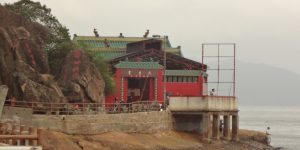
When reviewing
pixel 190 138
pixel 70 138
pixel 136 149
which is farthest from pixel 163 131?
pixel 70 138

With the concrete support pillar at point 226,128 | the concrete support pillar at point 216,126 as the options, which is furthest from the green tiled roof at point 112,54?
the concrete support pillar at point 216,126

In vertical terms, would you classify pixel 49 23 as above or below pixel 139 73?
above

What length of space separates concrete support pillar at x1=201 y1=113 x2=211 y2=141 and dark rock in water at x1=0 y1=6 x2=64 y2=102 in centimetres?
1474

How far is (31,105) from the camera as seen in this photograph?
5209cm

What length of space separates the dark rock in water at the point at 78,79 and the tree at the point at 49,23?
8.79 m

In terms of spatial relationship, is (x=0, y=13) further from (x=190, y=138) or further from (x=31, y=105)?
(x=190, y=138)

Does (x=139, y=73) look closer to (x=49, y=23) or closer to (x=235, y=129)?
(x=49, y=23)

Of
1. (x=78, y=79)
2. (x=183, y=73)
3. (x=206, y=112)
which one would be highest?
(x=183, y=73)

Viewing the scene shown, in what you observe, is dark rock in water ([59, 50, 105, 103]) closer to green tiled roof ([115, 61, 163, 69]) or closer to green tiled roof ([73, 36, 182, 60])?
green tiled roof ([115, 61, 163, 69])

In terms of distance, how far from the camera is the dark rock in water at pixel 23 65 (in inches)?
2144

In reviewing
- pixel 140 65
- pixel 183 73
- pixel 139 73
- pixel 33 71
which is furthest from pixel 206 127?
pixel 183 73

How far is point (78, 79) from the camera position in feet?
203

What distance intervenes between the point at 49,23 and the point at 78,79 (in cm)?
1998

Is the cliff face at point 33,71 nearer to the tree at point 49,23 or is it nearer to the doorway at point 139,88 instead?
the tree at point 49,23
